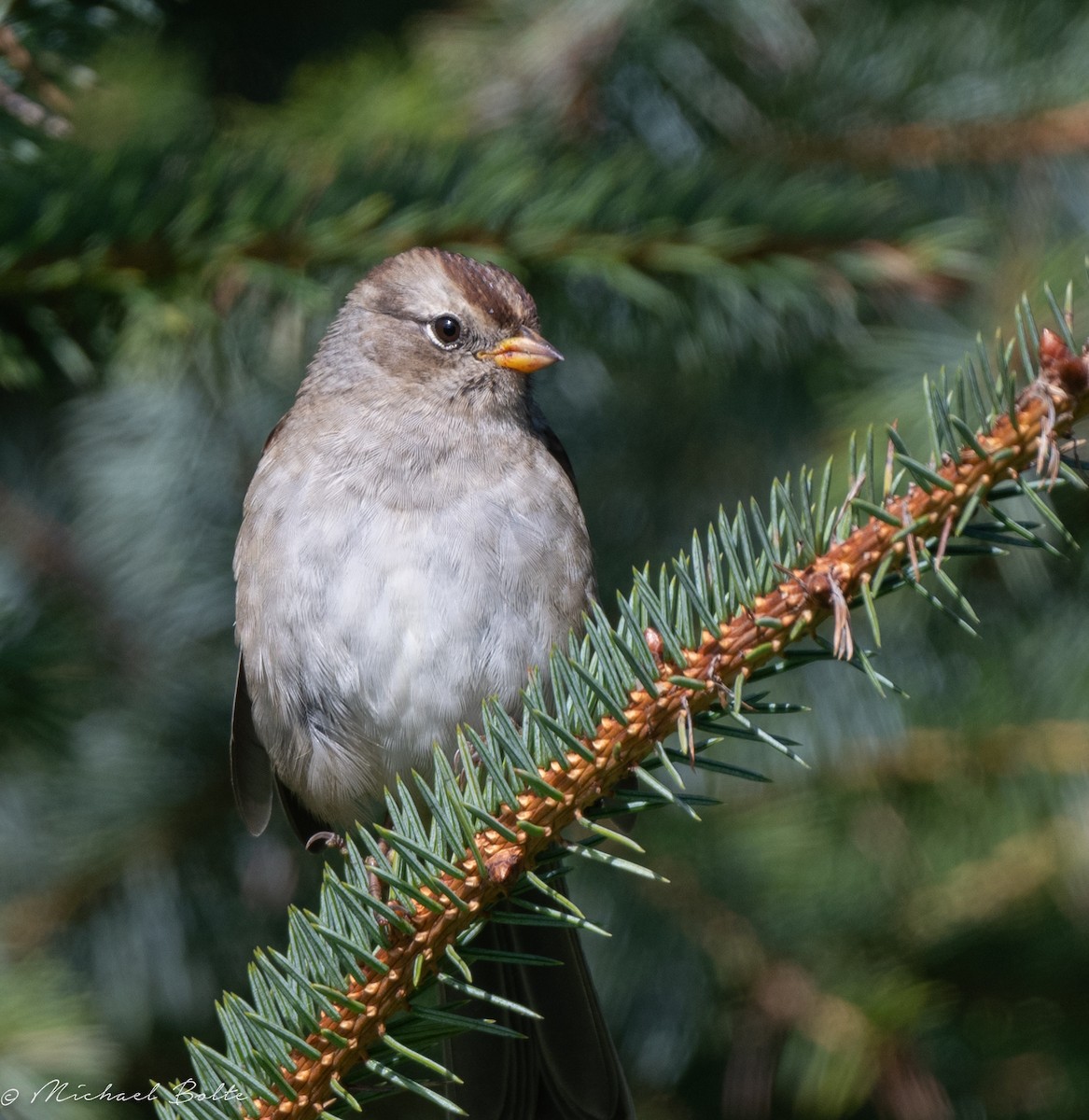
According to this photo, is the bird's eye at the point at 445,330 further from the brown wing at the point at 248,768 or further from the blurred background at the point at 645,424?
the brown wing at the point at 248,768

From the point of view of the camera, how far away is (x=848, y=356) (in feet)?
10.2

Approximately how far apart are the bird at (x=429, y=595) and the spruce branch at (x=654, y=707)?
71cm

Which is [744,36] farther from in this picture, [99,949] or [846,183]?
[99,949]

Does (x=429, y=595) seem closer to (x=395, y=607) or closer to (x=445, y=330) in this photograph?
Answer: (x=395, y=607)

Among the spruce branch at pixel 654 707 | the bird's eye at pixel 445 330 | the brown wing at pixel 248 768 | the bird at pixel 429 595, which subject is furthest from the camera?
the bird's eye at pixel 445 330

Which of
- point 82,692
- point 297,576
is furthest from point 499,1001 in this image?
point 82,692

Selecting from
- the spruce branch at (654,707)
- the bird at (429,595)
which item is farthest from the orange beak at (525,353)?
the spruce branch at (654,707)

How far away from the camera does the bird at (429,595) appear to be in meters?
2.46

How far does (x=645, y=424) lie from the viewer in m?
3.30

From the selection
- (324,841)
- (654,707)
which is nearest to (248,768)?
(324,841)

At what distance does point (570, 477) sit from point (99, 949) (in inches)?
54.4

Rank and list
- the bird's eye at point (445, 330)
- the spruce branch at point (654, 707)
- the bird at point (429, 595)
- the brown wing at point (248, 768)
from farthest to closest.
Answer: the bird's eye at point (445, 330) → the brown wing at point (248, 768) → the bird at point (429, 595) → the spruce branch at point (654, 707)

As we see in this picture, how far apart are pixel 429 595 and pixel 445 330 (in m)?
0.72

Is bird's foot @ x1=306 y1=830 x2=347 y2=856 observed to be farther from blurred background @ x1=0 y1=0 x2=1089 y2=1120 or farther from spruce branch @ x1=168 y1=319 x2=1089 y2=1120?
spruce branch @ x1=168 y1=319 x2=1089 y2=1120
